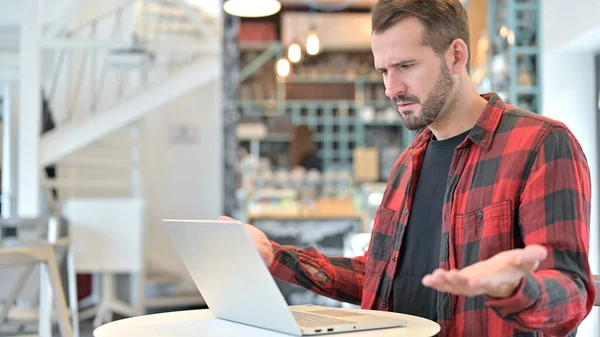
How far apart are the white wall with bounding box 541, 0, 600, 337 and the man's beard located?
13.1 feet

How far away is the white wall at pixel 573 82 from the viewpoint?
5.41 meters

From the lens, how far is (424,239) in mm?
1646

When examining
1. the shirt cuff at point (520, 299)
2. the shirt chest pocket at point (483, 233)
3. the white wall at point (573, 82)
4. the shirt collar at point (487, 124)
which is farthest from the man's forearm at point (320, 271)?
the white wall at point (573, 82)

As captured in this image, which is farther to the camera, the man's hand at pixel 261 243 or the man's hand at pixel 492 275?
the man's hand at pixel 261 243

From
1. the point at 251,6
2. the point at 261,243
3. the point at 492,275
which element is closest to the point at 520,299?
the point at 492,275

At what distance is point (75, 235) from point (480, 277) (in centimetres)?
606

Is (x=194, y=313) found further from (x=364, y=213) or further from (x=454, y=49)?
(x=364, y=213)

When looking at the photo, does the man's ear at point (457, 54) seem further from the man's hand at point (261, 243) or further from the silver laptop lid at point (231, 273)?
the silver laptop lid at point (231, 273)

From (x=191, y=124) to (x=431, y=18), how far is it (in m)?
7.63

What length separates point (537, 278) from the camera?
3.93 ft

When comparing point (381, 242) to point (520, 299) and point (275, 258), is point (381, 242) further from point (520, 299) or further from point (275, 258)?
point (520, 299)

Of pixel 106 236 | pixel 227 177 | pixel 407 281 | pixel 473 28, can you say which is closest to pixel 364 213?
pixel 227 177

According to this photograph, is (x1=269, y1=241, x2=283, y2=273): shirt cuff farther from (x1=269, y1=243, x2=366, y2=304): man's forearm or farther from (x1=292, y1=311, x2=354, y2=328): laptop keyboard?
(x1=292, y1=311, x2=354, y2=328): laptop keyboard

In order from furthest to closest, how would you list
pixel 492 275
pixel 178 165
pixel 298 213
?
pixel 178 165, pixel 298 213, pixel 492 275
